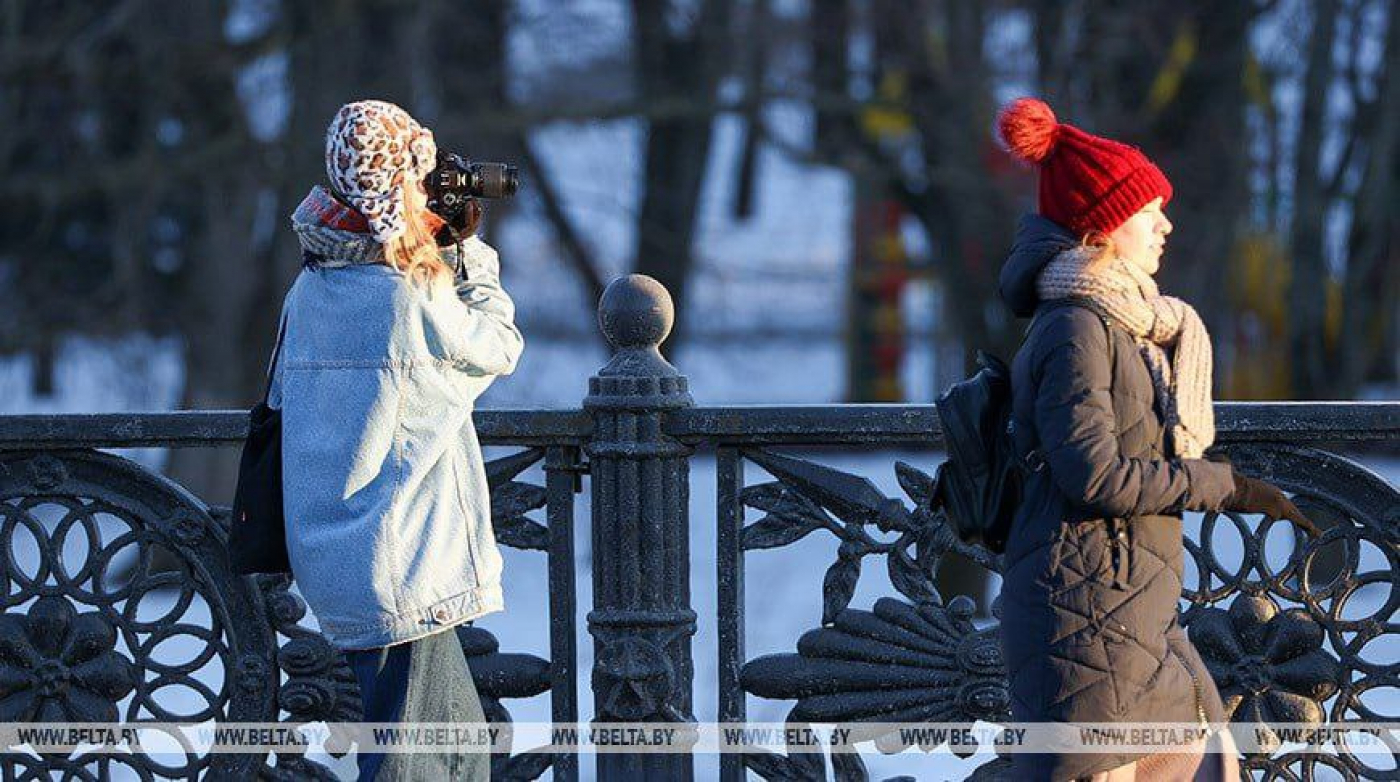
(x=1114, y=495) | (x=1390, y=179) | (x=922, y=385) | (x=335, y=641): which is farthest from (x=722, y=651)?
(x=922, y=385)

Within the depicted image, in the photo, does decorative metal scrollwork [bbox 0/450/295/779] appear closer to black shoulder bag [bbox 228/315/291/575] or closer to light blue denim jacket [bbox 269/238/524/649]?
black shoulder bag [bbox 228/315/291/575]

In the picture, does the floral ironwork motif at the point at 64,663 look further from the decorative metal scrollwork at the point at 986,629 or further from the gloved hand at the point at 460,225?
the gloved hand at the point at 460,225

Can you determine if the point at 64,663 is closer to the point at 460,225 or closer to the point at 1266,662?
the point at 460,225

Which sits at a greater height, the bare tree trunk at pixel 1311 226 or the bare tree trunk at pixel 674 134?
the bare tree trunk at pixel 674 134

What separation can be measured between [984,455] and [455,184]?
1.21 m

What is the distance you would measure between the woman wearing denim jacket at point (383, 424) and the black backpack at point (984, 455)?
0.97 meters

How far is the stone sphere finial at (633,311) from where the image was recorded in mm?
5133

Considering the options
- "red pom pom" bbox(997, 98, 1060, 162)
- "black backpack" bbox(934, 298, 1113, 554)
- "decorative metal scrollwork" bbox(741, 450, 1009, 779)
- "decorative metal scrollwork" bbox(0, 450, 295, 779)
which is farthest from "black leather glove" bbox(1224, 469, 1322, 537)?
"decorative metal scrollwork" bbox(0, 450, 295, 779)

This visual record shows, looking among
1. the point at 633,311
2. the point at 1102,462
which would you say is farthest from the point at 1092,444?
the point at 633,311

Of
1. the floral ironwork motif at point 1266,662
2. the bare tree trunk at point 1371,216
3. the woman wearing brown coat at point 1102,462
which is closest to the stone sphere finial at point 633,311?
the woman wearing brown coat at point 1102,462

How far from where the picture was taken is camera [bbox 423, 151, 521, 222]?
4.18 metres

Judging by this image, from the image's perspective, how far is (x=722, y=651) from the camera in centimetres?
531

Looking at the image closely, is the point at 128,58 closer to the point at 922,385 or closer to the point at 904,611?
the point at 904,611

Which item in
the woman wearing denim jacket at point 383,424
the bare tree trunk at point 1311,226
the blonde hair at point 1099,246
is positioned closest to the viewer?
the blonde hair at point 1099,246
